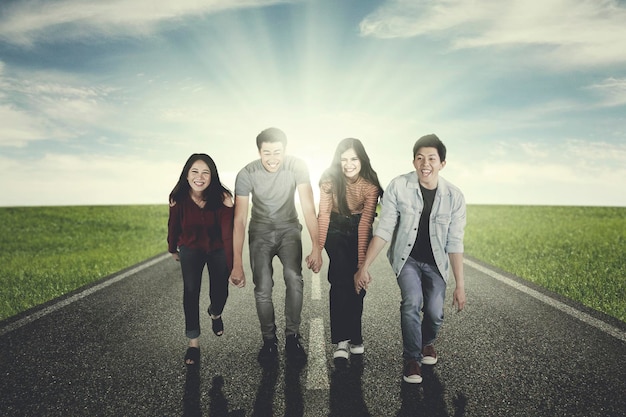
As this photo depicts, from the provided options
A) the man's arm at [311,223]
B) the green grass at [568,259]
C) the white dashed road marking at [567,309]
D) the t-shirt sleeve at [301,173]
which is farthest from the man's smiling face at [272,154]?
the green grass at [568,259]

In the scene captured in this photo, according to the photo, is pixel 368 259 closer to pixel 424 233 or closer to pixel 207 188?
pixel 424 233

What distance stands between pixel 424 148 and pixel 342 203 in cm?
86

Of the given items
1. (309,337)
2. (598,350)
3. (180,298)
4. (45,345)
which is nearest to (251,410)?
(309,337)

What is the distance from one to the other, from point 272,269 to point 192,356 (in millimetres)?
1079

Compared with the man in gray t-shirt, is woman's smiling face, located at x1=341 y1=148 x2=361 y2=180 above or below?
above

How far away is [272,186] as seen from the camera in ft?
13.8

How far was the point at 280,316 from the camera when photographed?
18.0 ft

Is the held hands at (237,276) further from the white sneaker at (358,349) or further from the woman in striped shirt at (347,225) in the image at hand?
the white sneaker at (358,349)

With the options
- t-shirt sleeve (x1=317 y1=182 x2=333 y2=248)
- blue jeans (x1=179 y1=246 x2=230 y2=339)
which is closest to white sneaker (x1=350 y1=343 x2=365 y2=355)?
t-shirt sleeve (x1=317 y1=182 x2=333 y2=248)

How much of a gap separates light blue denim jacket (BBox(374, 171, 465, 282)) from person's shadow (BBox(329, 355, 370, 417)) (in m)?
0.93

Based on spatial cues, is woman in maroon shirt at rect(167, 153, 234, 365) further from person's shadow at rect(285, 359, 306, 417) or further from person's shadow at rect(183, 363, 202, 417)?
person's shadow at rect(285, 359, 306, 417)

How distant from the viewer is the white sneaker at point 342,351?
13.0 ft

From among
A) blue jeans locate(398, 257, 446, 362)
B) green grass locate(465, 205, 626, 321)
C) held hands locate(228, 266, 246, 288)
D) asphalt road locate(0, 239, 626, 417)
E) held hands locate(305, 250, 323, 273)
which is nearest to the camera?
asphalt road locate(0, 239, 626, 417)

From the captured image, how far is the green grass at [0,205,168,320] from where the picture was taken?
26.2 feet
